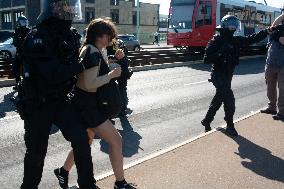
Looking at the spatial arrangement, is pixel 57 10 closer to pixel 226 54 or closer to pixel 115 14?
pixel 226 54

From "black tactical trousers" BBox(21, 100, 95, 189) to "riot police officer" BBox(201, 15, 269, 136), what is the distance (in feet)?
10.7

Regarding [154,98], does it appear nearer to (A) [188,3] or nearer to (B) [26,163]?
(B) [26,163]

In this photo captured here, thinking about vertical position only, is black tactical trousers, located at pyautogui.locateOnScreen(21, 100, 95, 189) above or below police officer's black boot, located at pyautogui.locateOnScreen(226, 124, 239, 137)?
above

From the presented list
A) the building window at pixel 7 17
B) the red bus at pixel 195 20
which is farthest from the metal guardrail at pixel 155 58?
the building window at pixel 7 17

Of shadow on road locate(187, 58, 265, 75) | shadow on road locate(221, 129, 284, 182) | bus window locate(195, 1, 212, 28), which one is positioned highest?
bus window locate(195, 1, 212, 28)

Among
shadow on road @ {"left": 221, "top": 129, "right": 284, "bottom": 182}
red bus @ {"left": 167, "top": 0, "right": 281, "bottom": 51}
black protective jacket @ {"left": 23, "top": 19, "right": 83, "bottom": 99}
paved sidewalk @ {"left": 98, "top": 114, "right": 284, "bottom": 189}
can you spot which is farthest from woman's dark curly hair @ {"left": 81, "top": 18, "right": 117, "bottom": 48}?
red bus @ {"left": 167, "top": 0, "right": 281, "bottom": 51}

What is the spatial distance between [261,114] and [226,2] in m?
16.1

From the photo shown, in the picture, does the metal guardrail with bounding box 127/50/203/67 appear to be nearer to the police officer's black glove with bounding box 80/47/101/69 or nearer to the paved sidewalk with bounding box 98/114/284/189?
the paved sidewalk with bounding box 98/114/284/189

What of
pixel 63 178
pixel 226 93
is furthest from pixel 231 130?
pixel 63 178

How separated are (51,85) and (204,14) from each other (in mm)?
19753

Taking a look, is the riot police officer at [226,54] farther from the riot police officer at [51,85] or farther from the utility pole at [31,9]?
the utility pole at [31,9]

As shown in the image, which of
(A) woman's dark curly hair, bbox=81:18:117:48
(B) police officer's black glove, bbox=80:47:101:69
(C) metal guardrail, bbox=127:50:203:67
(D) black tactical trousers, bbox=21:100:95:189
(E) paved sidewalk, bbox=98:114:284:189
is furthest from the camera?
(C) metal guardrail, bbox=127:50:203:67

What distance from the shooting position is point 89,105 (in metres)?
3.79

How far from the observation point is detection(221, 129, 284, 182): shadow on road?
4.67 m
